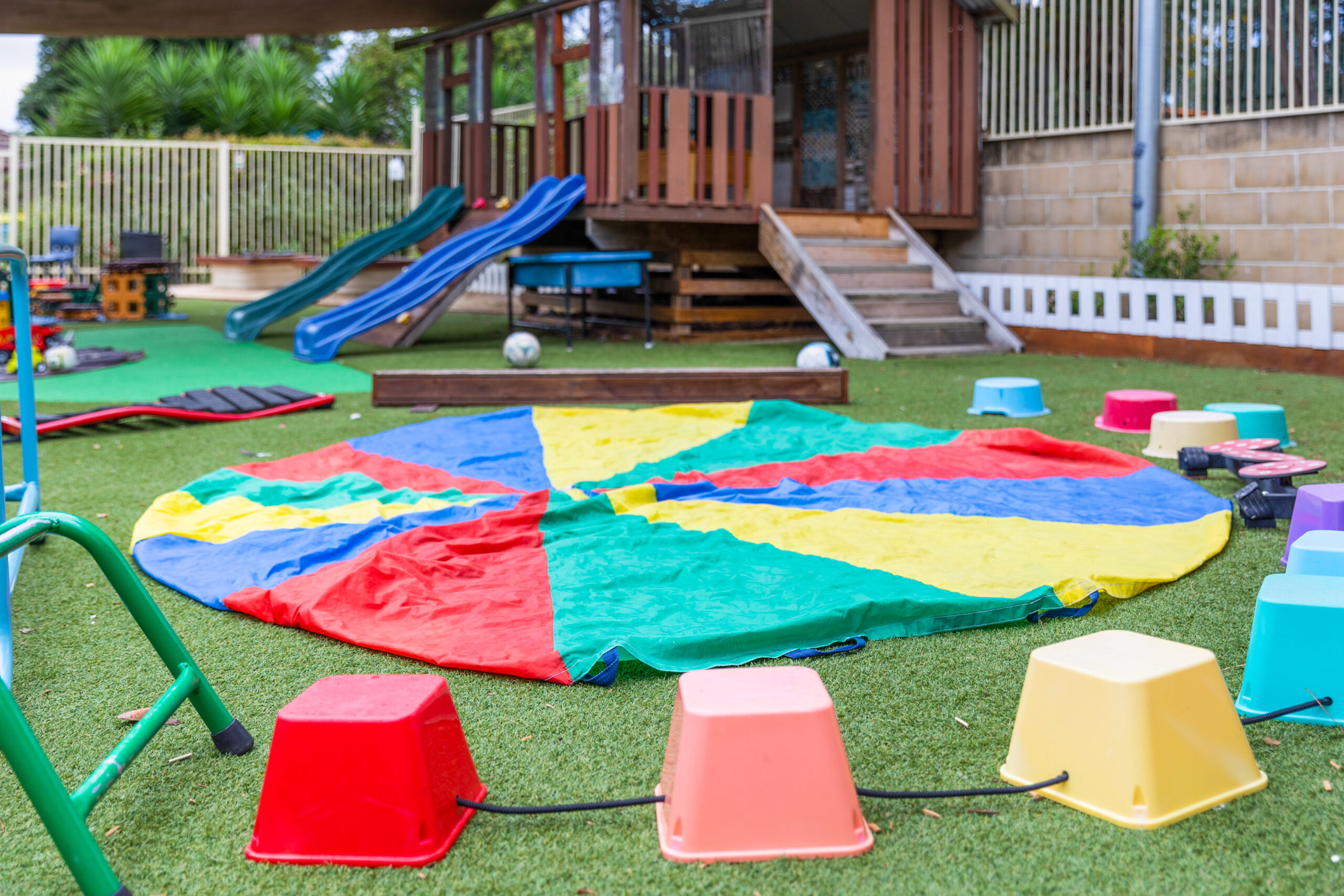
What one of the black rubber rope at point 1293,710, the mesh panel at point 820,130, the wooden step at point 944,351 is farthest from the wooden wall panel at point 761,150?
the black rubber rope at point 1293,710

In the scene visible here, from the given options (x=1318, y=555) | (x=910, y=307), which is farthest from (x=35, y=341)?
(x=1318, y=555)

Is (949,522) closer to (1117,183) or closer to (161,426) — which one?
(161,426)

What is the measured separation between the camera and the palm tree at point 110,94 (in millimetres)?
20516

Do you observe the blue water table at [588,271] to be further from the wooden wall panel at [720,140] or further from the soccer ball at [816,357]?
the soccer ball at [816,357]

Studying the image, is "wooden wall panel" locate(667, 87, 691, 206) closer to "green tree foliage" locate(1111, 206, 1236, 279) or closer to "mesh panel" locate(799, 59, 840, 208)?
"mesh panel" locate(799, 59, 840, 208)

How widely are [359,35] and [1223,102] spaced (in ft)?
77.9

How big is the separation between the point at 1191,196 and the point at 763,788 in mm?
9032

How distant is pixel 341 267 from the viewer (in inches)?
433

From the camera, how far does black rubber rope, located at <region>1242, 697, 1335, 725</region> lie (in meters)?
2.04

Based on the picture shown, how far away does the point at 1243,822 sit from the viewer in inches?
67.4

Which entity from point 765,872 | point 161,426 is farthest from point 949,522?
point 161,426

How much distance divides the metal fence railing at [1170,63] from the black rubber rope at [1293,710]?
782 centimetres

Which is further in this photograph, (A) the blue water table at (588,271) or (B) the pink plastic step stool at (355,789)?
(A) the blue water table at (588,271)

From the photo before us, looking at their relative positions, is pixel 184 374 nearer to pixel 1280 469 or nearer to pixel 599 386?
pixel 599 386
